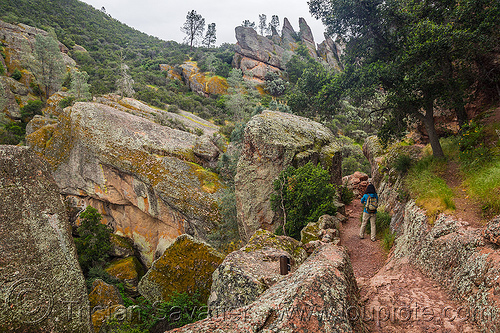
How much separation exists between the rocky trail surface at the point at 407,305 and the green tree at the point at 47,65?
4864 centimetres

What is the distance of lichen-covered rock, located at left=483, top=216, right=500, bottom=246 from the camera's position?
455 centimetres

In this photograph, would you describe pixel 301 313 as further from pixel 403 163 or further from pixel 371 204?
pixel 403 163

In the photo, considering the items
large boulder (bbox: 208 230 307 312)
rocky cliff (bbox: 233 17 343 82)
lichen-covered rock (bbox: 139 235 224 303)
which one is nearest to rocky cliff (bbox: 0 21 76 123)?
lichen-covered rock (bbox: 139 235 224 303)

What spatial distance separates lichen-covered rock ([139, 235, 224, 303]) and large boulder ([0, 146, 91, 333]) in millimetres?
2300

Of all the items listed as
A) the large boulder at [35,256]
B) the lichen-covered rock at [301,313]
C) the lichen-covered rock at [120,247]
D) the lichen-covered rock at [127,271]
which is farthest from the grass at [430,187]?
the lichen-covered rock at [120,247]

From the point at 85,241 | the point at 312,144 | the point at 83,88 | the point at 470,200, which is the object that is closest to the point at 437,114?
the point at 312,144

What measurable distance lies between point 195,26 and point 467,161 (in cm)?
9231

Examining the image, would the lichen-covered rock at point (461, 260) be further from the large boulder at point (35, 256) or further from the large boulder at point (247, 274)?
the large boulder at point (35, 256)

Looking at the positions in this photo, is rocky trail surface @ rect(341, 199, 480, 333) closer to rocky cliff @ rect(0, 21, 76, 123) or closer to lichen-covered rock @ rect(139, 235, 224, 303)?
lichen-covered rock @ rect(139, 235, 224, 303)

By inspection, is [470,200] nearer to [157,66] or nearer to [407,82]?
[407,82]

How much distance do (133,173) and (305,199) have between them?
48.3 ft

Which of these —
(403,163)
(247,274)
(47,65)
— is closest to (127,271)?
(247,274)

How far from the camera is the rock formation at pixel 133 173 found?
773 inches

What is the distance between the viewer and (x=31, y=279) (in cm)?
701
